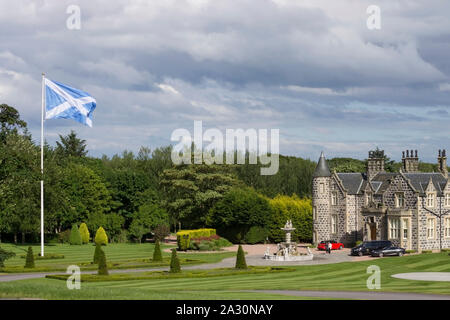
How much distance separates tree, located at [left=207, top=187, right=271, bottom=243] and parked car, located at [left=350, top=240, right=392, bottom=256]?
68.0 feet

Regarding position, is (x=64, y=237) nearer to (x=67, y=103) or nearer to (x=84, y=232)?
(x=84, y=232)

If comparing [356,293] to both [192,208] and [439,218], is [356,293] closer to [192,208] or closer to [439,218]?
[439,218]

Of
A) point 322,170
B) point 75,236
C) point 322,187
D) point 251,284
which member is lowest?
point 251,284

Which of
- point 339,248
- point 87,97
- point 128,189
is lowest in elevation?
point 339,248

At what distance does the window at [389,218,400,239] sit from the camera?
73.6 m

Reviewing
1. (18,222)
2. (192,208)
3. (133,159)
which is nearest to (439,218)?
(192,208)

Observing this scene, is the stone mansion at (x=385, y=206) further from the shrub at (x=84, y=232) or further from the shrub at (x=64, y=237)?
the shrub at (x=64, y=237)

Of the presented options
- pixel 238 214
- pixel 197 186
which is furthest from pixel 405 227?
pixel 197 186

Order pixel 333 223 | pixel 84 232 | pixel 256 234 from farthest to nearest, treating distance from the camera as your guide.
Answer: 1. pixel 84 232
2. pixel 256 234
3. pixel 333 223

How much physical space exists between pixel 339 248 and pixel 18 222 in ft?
127

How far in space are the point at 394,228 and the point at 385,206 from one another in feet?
10.1

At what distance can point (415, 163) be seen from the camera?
268ft

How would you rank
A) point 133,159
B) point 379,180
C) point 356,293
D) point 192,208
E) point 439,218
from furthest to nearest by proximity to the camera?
point 133,159
point 192,208
point 379,180
point 439,218
point 356,293

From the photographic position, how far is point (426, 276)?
4888 cm
